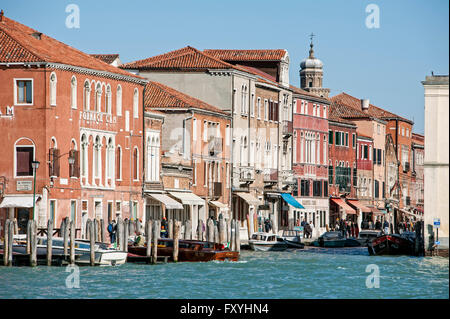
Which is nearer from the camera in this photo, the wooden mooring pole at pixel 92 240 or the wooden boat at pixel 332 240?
the wooden mooring pole at pixel 92 240

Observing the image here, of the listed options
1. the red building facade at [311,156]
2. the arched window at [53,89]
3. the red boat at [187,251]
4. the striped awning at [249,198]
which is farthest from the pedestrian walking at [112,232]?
the red building facade at [311,156]

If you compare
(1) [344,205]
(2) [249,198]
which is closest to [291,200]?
(2) [249,198]

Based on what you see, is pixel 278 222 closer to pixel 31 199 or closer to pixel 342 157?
pixel 342 157

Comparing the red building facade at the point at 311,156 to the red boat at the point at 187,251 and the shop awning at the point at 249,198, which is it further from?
the red boat at the point at 187,251

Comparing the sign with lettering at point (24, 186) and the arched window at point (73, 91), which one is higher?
the arched window at point (73, 91)

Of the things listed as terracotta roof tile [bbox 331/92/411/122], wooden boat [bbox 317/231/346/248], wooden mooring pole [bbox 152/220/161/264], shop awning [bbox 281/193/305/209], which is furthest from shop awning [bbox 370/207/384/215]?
wooden mooring pole [bbox 152/220/161/264]

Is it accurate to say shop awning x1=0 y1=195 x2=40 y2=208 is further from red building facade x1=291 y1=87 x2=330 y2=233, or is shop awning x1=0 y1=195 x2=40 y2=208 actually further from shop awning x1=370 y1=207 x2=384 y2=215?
shop awning x1=370 y1=207 x2=384 y2=215

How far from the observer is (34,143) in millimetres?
47938

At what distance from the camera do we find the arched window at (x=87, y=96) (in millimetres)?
50375

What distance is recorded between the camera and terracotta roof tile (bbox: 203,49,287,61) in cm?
7169

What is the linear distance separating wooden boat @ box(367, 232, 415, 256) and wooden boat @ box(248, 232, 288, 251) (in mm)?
3864

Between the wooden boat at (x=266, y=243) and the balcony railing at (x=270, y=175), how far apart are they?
12.9m

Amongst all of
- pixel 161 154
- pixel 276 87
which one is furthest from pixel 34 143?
pixel 276 87

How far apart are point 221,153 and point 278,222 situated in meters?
9.83
